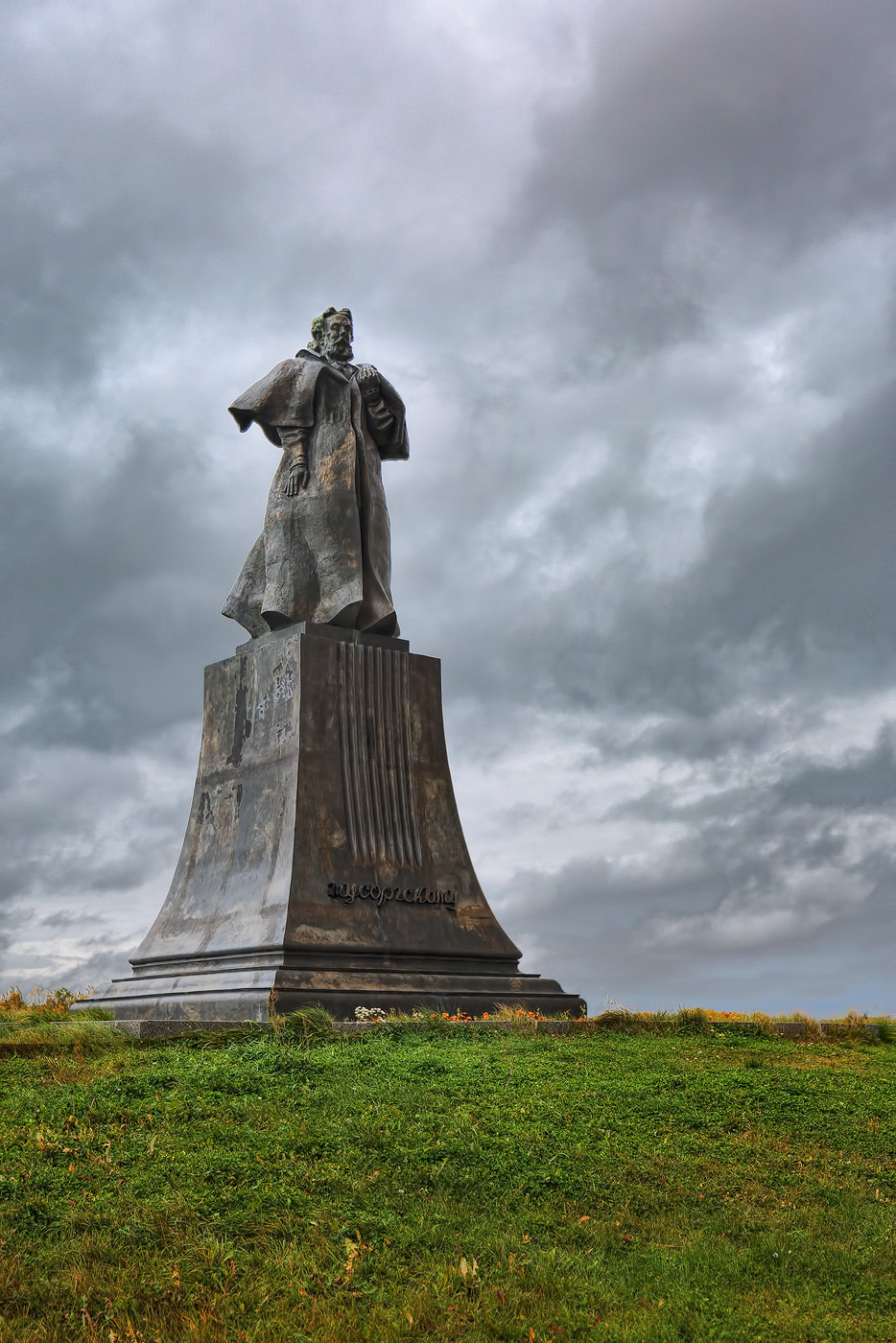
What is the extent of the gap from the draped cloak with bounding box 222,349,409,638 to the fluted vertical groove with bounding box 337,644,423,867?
1.51 feet

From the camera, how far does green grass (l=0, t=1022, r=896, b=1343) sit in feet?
14.5

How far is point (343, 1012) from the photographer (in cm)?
884

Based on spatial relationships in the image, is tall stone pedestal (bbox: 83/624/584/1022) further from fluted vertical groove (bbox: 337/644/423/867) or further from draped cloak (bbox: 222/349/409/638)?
draped cloak (bbox: 222/349/409/638)

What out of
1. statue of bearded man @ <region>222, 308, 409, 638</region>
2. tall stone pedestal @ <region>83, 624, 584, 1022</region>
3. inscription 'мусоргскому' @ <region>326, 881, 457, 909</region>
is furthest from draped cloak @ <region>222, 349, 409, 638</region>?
inscription 'мусоргскому' @ <region>326, 881, 457, 909</region>

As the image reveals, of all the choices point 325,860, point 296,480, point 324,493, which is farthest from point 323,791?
point 296,480

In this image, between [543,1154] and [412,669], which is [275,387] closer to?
[412,669]

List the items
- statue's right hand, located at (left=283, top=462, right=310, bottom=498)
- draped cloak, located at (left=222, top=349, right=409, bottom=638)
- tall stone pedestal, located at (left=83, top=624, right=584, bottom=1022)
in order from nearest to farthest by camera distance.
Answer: tall stone pedestal, located at (left=83, top=624, right=584, bottom=1022), draped cloak, located at (left=222, top=349, right=409, bottom=638), statue's right hand, located at (left=283, top=462, right=310, bottom=498)

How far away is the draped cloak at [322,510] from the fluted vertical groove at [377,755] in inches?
18.1

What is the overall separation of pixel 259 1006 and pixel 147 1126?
278 centimetres

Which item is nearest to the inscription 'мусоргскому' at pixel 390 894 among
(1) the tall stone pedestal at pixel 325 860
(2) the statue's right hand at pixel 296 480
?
(1) the tall stone pedestal at pixel 325 860

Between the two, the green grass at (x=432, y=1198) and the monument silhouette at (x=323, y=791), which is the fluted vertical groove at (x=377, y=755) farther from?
the green grass at (x=432, y=1198)

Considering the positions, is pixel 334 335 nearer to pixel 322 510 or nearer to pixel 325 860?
pixel 322 510

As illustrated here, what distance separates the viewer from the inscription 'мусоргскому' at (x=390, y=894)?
9.67 meters

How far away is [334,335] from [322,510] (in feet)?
5.82
